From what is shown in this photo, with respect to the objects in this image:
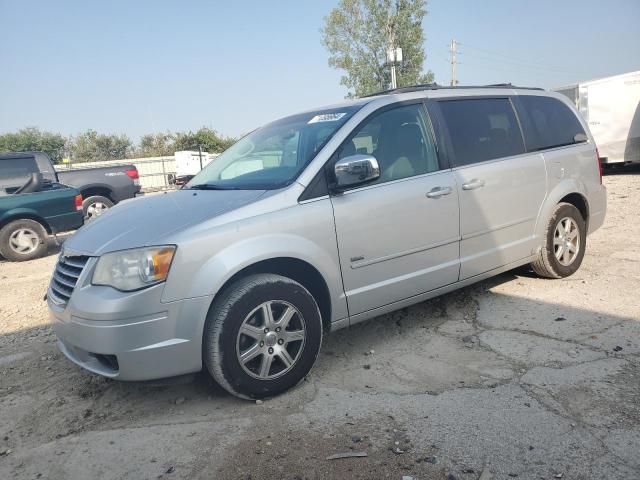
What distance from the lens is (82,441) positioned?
106 inches

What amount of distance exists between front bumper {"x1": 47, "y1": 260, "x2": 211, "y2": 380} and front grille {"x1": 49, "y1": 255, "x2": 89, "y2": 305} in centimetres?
12

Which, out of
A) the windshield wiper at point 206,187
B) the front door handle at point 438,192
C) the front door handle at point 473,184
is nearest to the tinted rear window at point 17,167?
the windshield wiper at point 206,187

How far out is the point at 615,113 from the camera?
542 inches

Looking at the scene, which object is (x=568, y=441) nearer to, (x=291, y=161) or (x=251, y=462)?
A: (x=251, y=462)

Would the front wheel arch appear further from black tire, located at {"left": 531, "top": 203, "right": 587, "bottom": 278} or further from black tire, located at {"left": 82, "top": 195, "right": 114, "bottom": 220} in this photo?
black tire, located at {"left": 82, "top": 195, "right": 114, "bottom": 220}

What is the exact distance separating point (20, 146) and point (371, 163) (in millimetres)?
53828

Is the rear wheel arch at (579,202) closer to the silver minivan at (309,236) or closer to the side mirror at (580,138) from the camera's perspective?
the silver minivan at (309,236)

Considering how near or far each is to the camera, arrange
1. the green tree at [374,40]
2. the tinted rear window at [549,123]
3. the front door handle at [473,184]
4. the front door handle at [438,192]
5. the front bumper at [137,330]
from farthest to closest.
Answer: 1. the green tree at [374,40]
2. the tinted rear window at [549,123]
3. the front door handle at [473,184]
4. the front door handle at [438,192]
5. the front bumper at [137,330]

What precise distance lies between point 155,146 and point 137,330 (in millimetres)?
51959

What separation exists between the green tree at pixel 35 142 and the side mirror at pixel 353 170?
165 ft

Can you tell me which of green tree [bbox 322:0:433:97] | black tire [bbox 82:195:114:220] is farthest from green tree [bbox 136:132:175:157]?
black tire [bbox 82:195:114:220]

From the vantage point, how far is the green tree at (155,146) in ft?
155

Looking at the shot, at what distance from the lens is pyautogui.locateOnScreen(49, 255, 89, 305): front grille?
9.60 ft

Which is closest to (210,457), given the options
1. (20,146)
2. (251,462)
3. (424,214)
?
(251,462)
